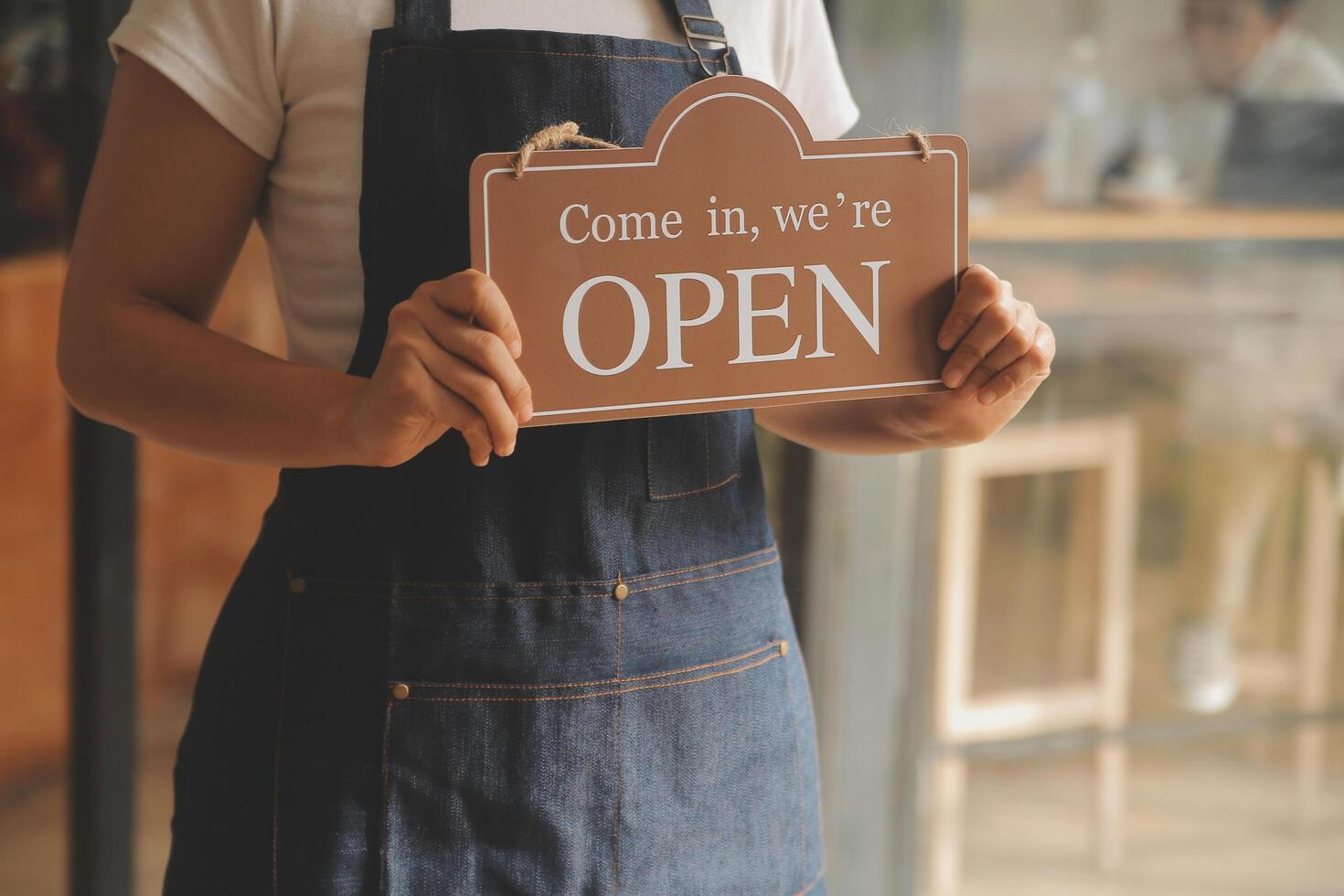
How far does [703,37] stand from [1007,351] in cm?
33

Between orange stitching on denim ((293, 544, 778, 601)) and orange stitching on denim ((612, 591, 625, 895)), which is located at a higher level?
orange stitching on denim ((293, 544, 778, 601))

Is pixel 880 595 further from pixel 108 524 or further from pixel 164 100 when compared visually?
pixel 164 100

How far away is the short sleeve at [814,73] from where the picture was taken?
1016mm

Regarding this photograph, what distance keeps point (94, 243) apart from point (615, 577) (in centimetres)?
43

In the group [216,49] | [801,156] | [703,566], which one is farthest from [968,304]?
[216,49]

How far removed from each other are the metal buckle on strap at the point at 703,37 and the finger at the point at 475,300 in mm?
295

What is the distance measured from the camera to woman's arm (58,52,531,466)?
0.79 m

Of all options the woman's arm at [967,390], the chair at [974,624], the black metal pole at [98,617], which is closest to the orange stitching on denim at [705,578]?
the woman's arm at [967,390]

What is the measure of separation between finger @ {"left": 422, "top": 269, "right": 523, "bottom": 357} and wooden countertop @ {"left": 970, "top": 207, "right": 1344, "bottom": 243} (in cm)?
111

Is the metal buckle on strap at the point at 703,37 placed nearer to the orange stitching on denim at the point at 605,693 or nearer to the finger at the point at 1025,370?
the finger at the point at 1025,370

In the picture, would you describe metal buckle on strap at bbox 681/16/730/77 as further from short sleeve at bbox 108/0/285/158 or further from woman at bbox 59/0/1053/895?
short sleeve at bbox 108/0/285/158

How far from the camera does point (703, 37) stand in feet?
2.96

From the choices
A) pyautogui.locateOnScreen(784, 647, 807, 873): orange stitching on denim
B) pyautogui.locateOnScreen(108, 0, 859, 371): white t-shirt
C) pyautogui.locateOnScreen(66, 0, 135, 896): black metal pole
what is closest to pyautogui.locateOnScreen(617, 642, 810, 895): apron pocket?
pyautogui.locateOnScreen(784, 647, 807, 873): orange stitching on denim

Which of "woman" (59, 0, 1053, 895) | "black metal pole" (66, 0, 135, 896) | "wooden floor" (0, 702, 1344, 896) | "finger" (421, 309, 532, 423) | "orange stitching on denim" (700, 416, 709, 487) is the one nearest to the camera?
"finger" (421, 309, 532, 423)
